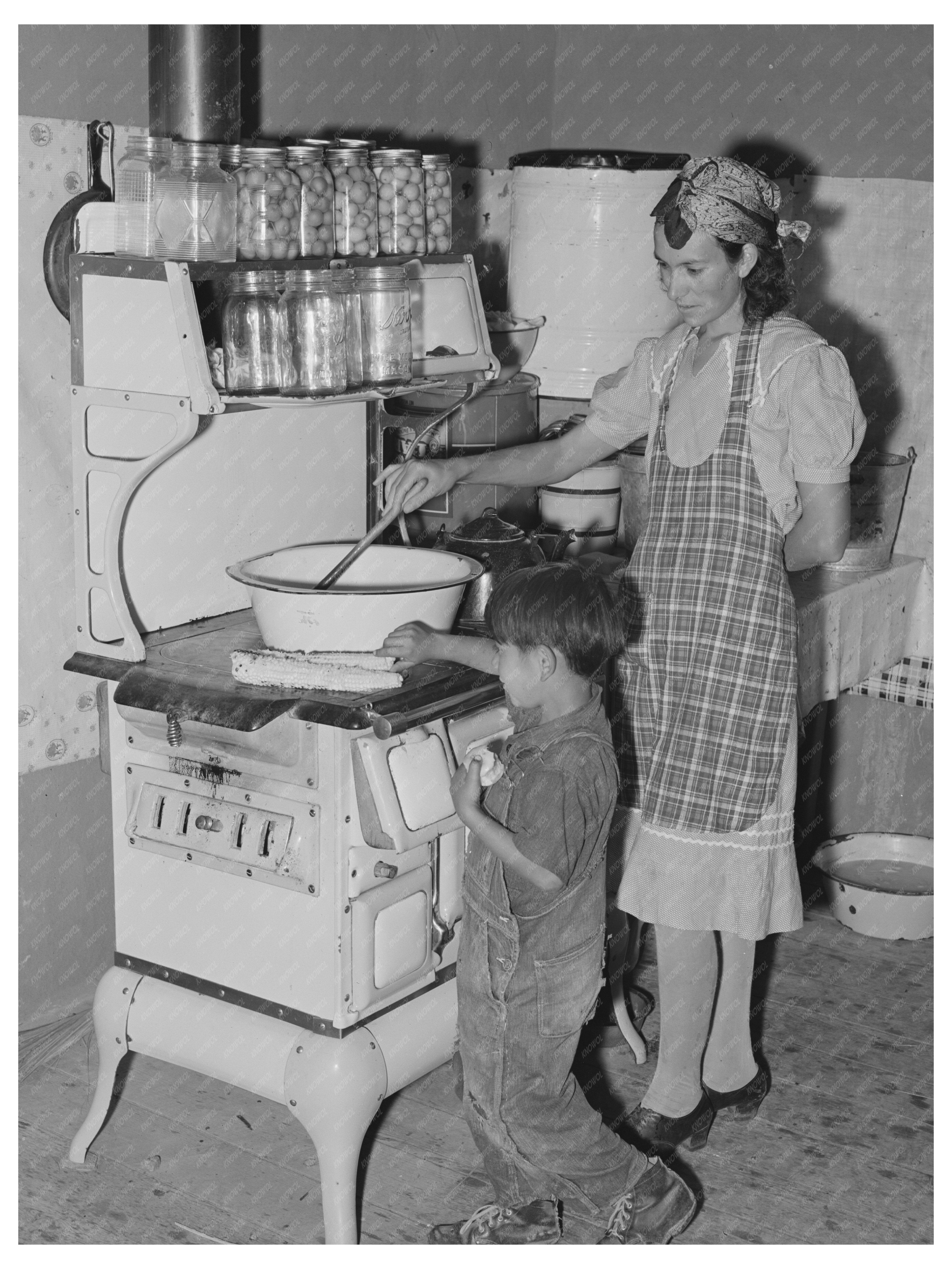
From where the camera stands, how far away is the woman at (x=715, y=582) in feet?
7.51

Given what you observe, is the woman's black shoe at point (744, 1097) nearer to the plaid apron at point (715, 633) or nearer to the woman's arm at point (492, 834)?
the plaid apron at point (715, 633)

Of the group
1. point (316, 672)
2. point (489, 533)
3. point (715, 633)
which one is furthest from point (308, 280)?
point (715, 633)

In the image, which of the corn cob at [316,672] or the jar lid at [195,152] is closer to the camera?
the corn cob at [316,672]

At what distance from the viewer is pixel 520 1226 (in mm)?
2219

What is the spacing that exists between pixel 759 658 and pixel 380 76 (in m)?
1.62

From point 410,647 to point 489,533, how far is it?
0.43 m

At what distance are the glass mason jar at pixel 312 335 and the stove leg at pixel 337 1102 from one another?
1.02 m

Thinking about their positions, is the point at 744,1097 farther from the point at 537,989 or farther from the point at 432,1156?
the point at 537,989

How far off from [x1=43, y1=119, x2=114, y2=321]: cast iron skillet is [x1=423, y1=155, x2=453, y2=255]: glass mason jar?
547 mm

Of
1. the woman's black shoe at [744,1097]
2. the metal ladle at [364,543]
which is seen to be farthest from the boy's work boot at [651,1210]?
the metal ladle at [364,543]

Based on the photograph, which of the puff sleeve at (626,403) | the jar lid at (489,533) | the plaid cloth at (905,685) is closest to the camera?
the puff sleeve at (626,403)

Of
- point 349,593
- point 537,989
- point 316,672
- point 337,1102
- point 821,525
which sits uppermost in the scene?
point 821,525

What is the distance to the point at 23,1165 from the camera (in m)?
2.52

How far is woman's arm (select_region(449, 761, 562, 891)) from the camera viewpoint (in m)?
2.03
